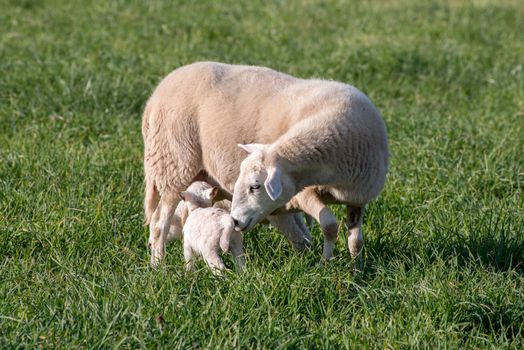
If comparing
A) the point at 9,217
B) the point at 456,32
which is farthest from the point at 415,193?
the point at 456,32

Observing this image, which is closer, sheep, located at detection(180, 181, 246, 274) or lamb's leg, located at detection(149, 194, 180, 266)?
sheep, located at detection(180, 181, 246, 274)

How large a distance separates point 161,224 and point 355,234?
118 centimetres

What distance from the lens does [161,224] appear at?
5.68 metres

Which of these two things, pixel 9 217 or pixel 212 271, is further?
pixel 9 217

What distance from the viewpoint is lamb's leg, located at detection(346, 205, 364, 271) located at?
527cm

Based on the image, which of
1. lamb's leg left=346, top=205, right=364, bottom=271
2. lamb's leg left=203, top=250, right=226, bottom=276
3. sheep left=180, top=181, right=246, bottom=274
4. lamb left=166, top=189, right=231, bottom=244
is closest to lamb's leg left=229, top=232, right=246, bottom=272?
sheep left=180, top=181, right=246, bottom=274

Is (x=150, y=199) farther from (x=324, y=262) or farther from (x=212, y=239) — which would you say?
(x=324, y=262)

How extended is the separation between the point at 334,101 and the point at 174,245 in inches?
52.5

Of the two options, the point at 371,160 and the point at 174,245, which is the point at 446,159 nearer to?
the point at 371,160

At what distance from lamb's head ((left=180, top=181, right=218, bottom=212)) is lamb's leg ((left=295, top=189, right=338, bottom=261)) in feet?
1.68

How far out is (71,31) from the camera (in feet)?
34.8

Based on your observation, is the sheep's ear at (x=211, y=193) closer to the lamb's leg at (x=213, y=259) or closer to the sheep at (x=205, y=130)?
the sheep at (x=205, y=130)

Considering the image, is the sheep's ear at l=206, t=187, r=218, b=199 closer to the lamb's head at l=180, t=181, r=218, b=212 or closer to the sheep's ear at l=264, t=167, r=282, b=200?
the lamb's head at l=180, t=181, r=218, b=212

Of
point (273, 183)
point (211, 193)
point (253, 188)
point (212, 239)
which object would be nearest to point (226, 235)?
point (212, 239)
